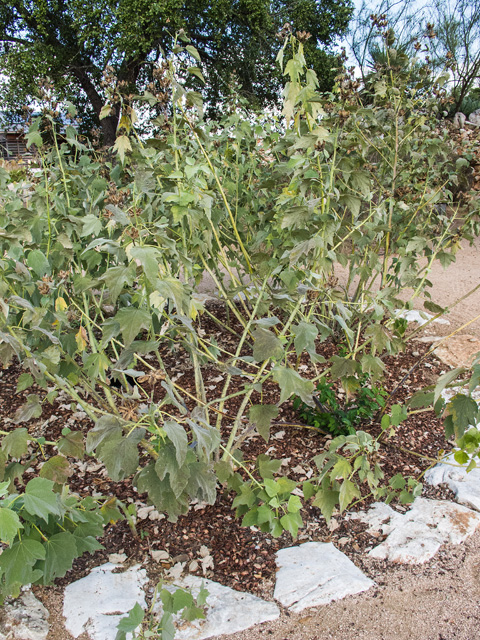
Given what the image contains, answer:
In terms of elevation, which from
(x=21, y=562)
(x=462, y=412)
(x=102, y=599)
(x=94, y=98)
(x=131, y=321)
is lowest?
(x=102, y=599)

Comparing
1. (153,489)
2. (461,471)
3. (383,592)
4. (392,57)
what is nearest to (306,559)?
(383,592)

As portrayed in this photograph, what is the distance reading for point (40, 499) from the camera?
1195 mm

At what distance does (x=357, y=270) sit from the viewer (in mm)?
2900

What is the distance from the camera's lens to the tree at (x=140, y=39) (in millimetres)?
13126

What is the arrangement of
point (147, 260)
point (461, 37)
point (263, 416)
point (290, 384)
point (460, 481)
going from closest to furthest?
point (147, 260) < point (290, 384) < point (263, 416) < point (460, 481) < point (461, 37)

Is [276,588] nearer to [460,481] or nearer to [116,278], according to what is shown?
[460,481]

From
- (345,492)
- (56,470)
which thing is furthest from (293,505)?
(56,470)

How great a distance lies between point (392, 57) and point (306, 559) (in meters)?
2.43

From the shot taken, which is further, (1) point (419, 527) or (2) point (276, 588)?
(1) point (419, 527)

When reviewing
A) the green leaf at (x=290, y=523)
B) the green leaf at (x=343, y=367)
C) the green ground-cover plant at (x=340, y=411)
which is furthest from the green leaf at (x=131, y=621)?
the green ground-cover plant at (x=340, y=411)

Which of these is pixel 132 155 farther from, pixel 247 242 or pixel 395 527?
pixel 395 527

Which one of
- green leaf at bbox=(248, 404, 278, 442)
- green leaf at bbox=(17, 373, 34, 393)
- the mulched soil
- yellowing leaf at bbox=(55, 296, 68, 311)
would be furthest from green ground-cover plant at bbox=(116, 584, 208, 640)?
yellowing leaf at bbox=(55, 296, 68, 311)

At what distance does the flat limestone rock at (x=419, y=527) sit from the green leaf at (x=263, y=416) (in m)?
0.59

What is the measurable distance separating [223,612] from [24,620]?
21.3 inches
